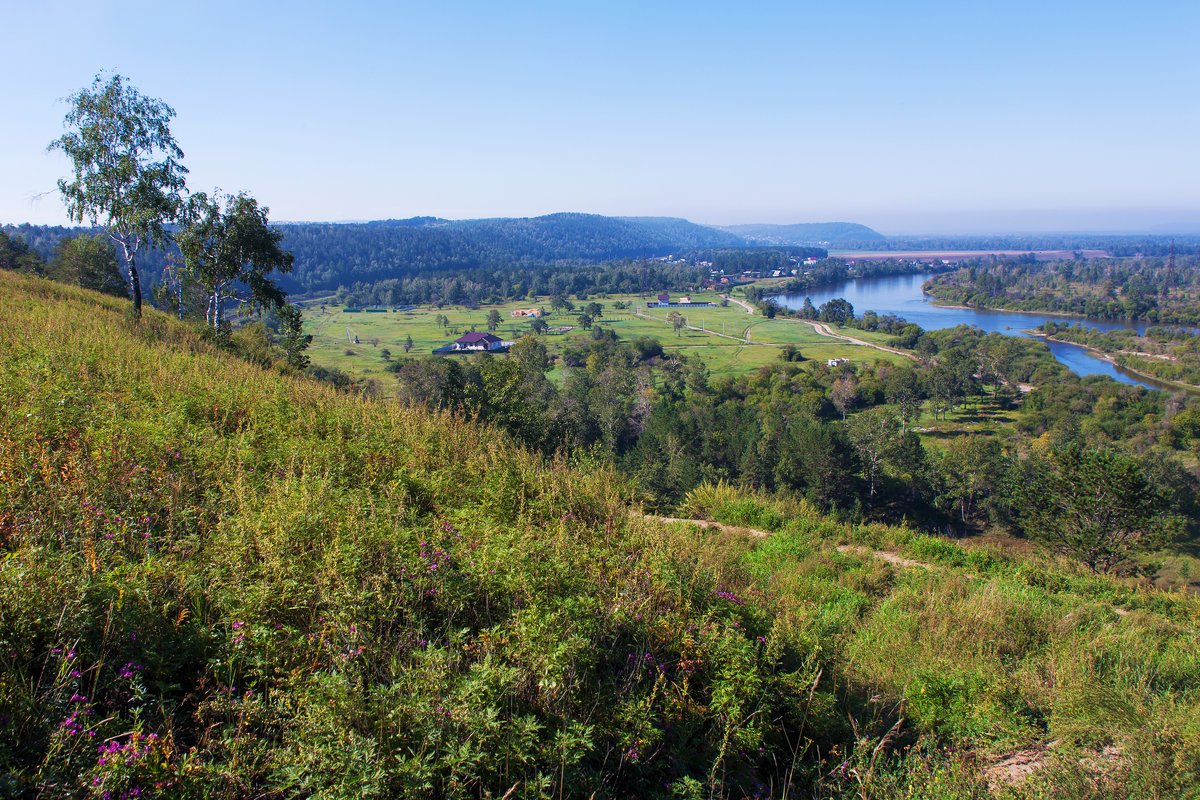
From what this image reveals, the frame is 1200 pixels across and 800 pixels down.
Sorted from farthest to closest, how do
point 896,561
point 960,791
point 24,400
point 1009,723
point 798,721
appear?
point 896,561 → point 24,400 → point 1009,723 → point 798,721 → point 960,791

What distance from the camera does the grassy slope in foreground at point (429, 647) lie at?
2359 mm

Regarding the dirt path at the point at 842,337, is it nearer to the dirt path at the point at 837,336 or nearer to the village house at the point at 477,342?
the dirt path at the point at 837,336

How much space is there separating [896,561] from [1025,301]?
148915 mm

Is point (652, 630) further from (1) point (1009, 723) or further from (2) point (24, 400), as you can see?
(2) point (24, 400)

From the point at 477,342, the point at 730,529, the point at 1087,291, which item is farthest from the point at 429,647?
the point at 1087,291

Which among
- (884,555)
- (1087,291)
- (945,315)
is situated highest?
(1087,291)

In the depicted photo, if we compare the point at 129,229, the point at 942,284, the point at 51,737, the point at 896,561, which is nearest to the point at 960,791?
the point at 51,737

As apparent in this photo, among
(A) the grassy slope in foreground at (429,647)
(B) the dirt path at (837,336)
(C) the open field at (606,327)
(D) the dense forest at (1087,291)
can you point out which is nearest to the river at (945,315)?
(D) the dense forest at (1087,291)

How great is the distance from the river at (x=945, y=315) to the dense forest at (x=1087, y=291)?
4.82m

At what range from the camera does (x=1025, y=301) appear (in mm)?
127562

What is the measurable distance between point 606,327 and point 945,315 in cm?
7168

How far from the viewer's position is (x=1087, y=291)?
136500 mm

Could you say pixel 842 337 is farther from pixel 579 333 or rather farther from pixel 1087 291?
pixel 1087 291

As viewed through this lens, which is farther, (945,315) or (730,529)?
(945,315)
